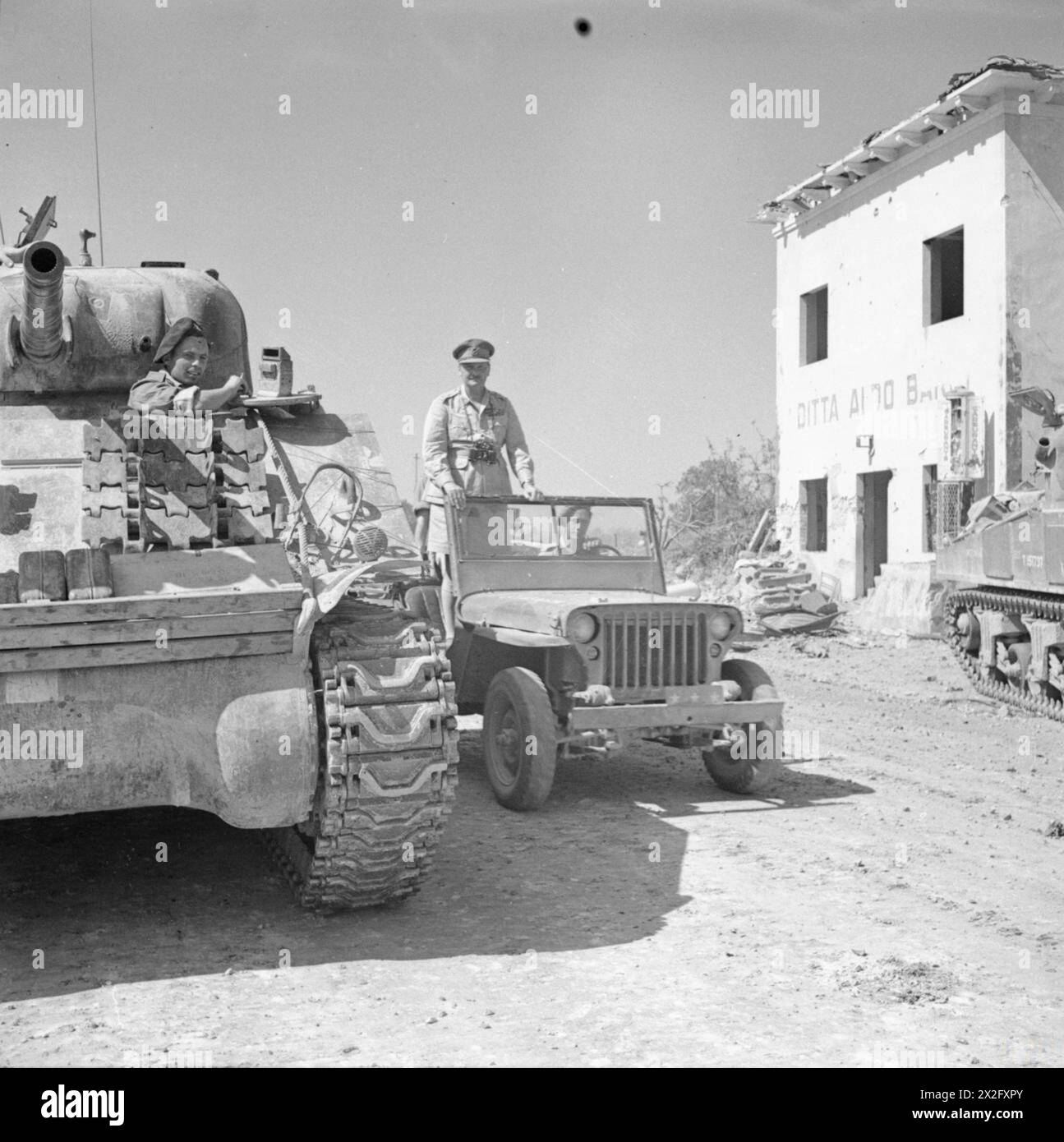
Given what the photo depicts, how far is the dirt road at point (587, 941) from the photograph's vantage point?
3777mm

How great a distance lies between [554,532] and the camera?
833 centimetres

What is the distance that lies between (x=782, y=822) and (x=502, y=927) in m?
2.38

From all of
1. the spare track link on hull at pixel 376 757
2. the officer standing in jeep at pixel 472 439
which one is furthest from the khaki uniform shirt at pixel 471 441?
the spare track link on hull at pixel 376 757

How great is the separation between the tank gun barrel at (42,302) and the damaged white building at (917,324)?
12666 millimetres

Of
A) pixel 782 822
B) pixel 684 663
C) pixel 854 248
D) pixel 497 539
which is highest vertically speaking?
pixel 854 248

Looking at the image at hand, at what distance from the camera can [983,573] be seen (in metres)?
12.3

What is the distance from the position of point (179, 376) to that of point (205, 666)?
1.47 meters

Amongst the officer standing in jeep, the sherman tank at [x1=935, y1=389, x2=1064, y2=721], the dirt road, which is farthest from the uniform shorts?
the sherman tank at [x1=935, y1=389, x2=1064, y2=721]

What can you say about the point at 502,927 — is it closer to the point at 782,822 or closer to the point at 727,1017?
the point at 727,1017

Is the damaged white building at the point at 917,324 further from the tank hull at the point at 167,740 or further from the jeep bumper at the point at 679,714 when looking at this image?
the tank hull at the point at 167,740

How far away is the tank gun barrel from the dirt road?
2.22 meters

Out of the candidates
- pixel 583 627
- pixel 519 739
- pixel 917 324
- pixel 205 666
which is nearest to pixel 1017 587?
pixel 583 627

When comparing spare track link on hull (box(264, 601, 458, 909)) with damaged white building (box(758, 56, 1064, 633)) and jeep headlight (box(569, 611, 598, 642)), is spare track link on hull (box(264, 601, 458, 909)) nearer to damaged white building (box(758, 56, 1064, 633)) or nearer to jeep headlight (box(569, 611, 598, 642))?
jeep headlight (box(569, 611, 598, 642))
